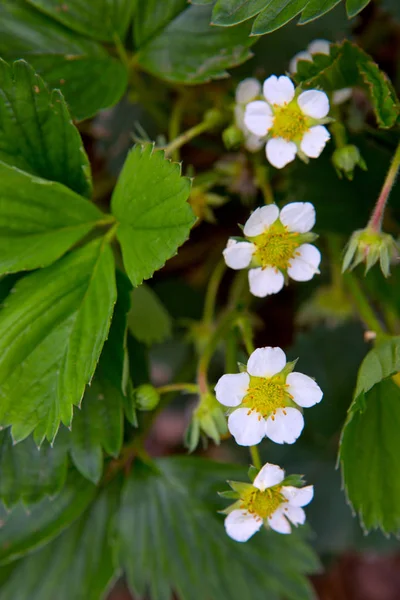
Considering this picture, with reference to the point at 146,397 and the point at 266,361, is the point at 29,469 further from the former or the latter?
the point at 266,361

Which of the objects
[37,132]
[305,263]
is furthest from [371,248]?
[37,132]

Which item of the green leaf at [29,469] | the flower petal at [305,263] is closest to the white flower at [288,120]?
the flower petal at [305,263]

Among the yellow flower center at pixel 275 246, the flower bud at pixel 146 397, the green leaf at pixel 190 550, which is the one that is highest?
the yellow flower center at pixel 275 246

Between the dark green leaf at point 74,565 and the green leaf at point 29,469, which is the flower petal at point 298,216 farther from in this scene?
the dark green leaf at point 74,565

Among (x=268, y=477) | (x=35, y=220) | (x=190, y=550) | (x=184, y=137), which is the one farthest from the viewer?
(x=190, y=550)

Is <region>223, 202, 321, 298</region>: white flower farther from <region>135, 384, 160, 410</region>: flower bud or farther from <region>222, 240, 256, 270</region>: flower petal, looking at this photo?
<region>135, 384, 160, 410</region>: flower bud

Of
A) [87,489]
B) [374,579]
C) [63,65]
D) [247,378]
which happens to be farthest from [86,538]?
[374,579]
